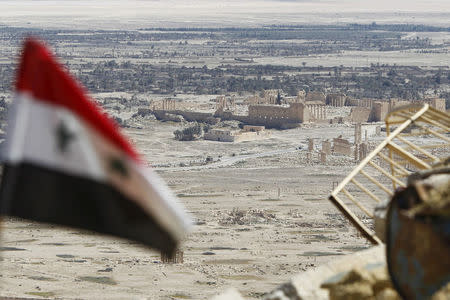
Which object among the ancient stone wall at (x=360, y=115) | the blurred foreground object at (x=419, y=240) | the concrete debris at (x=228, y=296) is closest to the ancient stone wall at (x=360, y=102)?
the ancient stone wall at (x=360, y=115)

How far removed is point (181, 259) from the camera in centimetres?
2809

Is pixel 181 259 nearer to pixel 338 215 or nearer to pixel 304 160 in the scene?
pixel 338 215

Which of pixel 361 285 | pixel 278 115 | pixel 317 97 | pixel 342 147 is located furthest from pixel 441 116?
pixel 317 97

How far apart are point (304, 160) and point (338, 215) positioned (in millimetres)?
14459

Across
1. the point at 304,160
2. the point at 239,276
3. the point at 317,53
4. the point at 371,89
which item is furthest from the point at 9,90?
the point at 317,53

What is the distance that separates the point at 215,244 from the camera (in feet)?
101

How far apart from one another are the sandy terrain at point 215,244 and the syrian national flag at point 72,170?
12726mm

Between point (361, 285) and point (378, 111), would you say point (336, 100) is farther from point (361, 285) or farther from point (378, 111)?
point (361, 285)

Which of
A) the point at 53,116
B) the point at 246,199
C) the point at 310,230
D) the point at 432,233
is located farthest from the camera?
the point at 246,199

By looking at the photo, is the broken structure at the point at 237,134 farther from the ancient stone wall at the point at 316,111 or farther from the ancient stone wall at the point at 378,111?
the ancient stone wall at the point at 378,111

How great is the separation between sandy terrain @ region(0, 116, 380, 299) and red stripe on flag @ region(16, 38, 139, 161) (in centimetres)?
1282

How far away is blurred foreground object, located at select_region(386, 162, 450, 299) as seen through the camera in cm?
451

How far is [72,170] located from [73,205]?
0.16 meters

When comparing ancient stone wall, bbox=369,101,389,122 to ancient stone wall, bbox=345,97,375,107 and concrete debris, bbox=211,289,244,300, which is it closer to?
ancient stone wall, bbox=345,97,375,107
